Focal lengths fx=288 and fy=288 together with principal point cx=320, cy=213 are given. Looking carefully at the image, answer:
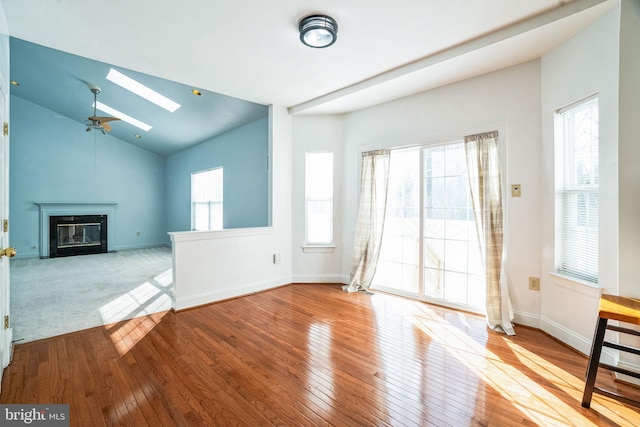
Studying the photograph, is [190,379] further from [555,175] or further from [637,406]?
[555,175]

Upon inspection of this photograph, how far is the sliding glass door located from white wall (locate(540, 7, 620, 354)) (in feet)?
2.18

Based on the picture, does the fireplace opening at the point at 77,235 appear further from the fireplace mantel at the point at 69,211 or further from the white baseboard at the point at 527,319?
the white baseboard at the point at 527,319

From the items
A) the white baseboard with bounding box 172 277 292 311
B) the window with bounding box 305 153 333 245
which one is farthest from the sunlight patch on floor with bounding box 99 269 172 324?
the window with bounding box 305 153 333 245

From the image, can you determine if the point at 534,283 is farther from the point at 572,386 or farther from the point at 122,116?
the point at 122,116

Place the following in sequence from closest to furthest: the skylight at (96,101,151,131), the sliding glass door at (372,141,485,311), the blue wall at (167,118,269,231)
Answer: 1. the sliding glass door at (372,141,485,311)
2. the blue wall at (167,118,269,231)
3. the skylight at (96,101,151,131)

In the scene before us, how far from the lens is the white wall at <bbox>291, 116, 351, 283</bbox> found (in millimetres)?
4492

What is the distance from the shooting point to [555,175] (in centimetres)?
266

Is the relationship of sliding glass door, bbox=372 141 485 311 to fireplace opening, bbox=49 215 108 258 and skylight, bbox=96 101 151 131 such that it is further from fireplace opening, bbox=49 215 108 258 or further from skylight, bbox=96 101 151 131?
fireplace opening, bbox=49 215 108 258

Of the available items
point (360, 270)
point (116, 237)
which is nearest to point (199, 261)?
point (360, 270)

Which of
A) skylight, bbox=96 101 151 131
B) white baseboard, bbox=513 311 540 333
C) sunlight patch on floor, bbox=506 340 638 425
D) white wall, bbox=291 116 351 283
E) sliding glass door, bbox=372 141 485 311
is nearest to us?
sunlight patch on floor, bbox=506 340 638 425

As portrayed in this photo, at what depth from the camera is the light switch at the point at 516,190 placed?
9.59 feet

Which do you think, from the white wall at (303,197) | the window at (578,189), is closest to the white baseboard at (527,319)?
the window at (578,189)

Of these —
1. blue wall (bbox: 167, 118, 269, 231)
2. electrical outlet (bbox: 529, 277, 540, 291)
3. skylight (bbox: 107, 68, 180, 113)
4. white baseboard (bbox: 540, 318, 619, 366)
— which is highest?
skylight (bbox: 107, 68, 180, 113)

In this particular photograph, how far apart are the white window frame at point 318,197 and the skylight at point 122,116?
4.51m
